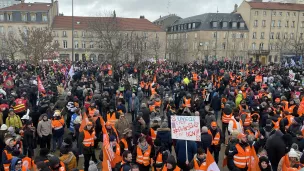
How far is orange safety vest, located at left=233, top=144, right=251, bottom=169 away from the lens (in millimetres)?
6742

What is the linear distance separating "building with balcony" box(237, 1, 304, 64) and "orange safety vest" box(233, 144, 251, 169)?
54.9 metres

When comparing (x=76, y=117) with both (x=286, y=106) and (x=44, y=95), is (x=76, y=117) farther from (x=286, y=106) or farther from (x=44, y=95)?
(x=286, y=106)

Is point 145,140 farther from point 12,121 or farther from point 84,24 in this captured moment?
point 84,24

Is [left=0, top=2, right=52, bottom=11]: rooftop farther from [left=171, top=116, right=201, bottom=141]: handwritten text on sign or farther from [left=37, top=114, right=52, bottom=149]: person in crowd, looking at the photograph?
[left=171, top=116, right=201, bottom=141]: handwritten text on sign

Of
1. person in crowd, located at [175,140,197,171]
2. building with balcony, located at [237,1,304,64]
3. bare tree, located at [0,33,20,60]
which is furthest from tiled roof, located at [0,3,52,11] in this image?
person in crowd, located at [175,140,197,171]

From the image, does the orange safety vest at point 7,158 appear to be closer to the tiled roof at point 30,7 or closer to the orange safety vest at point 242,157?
the orange safety vest at point 242,157

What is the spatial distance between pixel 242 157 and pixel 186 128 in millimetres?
1402

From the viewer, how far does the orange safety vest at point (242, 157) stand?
22.1 feet

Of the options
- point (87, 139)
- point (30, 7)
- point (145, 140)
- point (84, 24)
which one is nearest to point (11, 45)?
point (84, 24)

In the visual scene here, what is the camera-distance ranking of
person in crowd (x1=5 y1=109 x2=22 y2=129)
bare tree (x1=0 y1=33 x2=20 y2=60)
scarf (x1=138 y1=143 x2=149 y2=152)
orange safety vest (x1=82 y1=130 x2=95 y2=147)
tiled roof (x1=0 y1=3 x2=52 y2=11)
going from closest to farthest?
scarf (x1=138 y1=143 x2=149 y2=152) < orange safety vest (x1=82 y1=130 x2=95 y2=147) < person in crowd (x1=5 y1=109 x2=22 y2=129) < bare tree (x1=0 y1=33 x2=20 y2=60) < tiled roof (x1=0 y1=3 x2=52 y2=11)

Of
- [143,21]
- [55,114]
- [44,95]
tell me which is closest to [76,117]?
[55,114]

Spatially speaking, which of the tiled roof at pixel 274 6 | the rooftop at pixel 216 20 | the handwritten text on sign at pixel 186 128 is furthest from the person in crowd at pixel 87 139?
the tiled roof at pixel 274 6

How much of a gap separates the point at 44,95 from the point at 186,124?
31.2 ft

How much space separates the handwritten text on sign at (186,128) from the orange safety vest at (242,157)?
92cm
